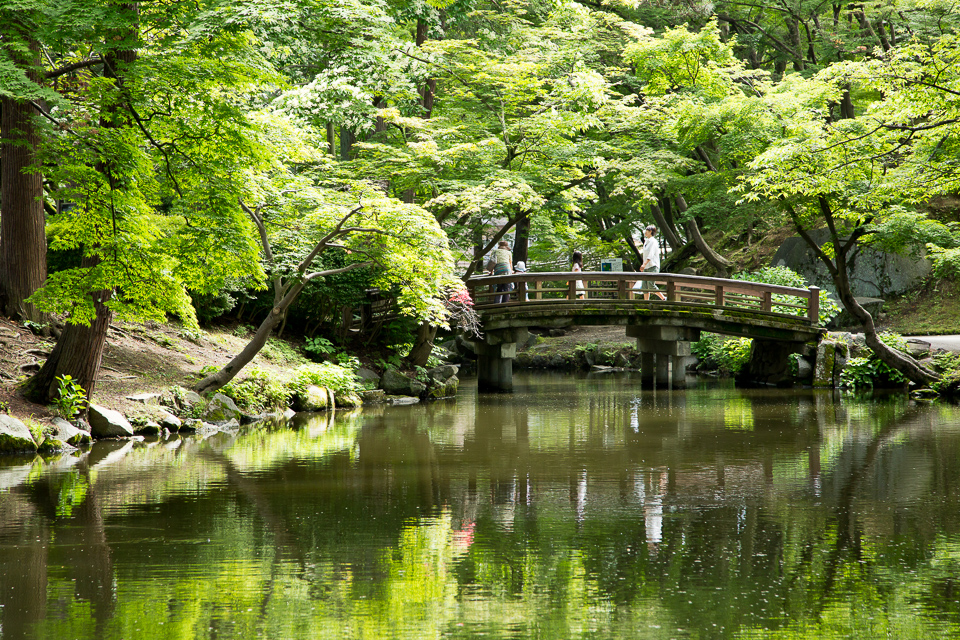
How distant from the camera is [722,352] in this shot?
2294 centimetres

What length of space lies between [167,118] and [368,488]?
462cm

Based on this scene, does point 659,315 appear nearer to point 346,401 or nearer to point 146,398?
point 346,401

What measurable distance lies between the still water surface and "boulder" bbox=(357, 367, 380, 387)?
256 inches

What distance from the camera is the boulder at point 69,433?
10.2 meters

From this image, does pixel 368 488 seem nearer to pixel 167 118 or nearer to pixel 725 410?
pixel 167 118

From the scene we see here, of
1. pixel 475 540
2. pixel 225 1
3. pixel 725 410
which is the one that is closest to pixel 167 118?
pixel 225 1

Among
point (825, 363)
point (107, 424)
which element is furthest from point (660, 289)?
point (107, 424)

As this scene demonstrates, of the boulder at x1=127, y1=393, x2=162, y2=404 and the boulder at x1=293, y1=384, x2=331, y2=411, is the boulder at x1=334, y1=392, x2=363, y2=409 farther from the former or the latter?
the boulder at x1=127, y1=393, x2=162, y2=404

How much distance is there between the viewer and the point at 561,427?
12.3 m

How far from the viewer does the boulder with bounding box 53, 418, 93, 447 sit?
10.2 m

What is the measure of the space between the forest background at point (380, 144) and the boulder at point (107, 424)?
595 millimetres

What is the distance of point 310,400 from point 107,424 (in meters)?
4.59

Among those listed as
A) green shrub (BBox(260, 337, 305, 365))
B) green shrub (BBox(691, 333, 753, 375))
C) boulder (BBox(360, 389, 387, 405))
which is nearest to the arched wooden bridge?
green shrub (BBox(691, 333, 753, 375))

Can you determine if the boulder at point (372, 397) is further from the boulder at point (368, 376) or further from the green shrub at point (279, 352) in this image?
the green shrub at point (279, 352)
